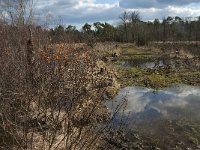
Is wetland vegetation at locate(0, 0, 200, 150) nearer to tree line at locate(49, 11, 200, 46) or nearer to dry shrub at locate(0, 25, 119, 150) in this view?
dry shrub at locate(0, 25, 119, 150)

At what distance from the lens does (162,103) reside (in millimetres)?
20562

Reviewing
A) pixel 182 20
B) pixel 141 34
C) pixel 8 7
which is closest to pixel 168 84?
pixel 8 7

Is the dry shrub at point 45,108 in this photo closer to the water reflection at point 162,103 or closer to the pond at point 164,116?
the pond at point 164,116

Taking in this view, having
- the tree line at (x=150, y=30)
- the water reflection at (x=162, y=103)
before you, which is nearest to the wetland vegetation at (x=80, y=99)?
the water reflection at (x=162, y=103)

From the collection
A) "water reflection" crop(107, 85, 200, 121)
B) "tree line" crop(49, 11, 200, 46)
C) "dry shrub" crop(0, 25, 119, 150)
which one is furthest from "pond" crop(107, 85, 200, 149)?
"tree line" crop(49, 11, 200, 46)

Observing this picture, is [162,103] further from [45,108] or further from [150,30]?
[150,30]

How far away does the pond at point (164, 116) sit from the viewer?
14.6 m

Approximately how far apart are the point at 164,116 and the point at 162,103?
2848 mm

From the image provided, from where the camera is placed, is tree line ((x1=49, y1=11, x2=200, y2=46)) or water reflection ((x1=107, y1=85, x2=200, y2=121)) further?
tree line ((x1=49, y1=11, x2=200, y2=46))

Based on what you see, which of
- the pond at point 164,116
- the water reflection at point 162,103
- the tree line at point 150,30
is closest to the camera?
the pond at point 164,116

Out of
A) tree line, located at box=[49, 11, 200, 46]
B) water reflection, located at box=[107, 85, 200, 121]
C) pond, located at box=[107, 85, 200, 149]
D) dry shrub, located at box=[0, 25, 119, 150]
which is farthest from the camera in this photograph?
tree line, located at box=[49, 11, 200, 46]

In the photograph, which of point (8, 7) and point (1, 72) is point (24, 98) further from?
point (8, 7)

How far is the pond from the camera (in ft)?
48.0

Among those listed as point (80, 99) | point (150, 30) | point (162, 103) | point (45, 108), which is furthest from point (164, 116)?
point (150, 30)
